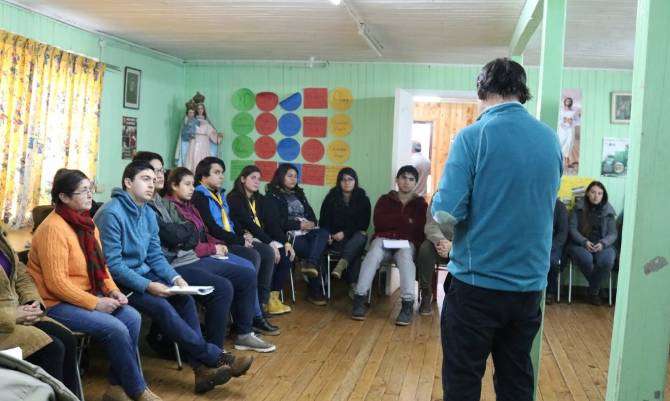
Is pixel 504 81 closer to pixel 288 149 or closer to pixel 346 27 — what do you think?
pixel 346 27

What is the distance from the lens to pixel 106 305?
314 centimetres

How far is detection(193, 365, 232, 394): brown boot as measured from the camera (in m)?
3.40

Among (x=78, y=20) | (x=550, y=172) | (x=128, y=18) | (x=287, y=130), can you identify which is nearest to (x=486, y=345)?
(x=550, y=172)

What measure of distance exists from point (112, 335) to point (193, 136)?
4045 mm

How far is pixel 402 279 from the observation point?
5.29 metres

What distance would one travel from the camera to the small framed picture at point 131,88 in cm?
621

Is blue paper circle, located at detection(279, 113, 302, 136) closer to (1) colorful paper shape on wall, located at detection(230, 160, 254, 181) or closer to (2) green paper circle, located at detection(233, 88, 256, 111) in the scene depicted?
(2) green paper circle, located at detection(233, 88, 256, 111)

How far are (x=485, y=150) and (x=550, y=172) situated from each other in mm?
223

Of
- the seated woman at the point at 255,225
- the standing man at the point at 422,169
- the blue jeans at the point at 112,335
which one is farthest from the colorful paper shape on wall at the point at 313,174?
the blue jeans at the point at 112,335

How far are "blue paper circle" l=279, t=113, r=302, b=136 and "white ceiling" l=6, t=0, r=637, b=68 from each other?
0.67 m

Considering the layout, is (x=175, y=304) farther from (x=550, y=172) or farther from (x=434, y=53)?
(x=434, y=53)

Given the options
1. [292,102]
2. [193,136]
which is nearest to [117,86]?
[193,136]

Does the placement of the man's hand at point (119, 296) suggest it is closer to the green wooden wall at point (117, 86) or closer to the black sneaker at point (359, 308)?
the black sneaker at point (359, 308)

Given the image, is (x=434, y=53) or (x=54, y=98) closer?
(x=54, y=98)
